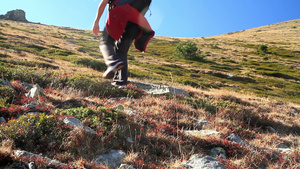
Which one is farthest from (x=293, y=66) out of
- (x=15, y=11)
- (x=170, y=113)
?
(x=15, y=11)

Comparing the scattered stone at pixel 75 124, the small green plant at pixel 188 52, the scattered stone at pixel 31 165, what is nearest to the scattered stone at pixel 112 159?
the scattered stone at pixel 75 124

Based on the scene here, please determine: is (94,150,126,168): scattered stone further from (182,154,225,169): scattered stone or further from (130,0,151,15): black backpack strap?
(130,0,151,15): black backpack strap

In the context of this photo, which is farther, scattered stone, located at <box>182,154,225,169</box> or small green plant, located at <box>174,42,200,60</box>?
small green plant, located at <box>174,42,200,60</box>

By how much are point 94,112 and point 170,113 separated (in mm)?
2105

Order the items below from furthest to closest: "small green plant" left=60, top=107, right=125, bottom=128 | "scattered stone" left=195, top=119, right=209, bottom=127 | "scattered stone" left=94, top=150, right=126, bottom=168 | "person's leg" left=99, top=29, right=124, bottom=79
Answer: "scattered stone" left=195, top=119, right=209, bottom=127 → "person's leg" left=99, top=29, right=124, bottom=79 → "small green plant" left=60, top=107, right=125, bottom=128 → "scattered stone" left=94, top=150, right=126, bottom=168

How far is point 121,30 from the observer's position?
4.50m

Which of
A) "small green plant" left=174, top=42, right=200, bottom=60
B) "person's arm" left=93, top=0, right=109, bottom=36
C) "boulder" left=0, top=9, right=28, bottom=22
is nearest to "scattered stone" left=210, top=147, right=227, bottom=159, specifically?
"person's arm" left=93, top=0, right=109, bottom=36

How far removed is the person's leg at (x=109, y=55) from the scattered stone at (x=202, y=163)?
2.20m

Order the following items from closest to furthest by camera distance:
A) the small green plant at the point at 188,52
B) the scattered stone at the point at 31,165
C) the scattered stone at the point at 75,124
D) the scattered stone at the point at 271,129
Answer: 1. the scattered stone at the point at 31,165
2. the scattered stone at the point at 75,124
3. the scattered stone at the point at 271,129
4. the small green plant at the point at 188,52

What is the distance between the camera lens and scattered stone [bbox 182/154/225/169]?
10.4 feet

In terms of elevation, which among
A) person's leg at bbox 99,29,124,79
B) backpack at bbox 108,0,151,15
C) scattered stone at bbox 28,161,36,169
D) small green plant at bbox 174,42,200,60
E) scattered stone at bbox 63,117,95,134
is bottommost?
scattered stone at bbox 28,161,36,169

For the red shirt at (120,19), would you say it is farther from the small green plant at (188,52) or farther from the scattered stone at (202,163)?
the small green plant at (188,52)

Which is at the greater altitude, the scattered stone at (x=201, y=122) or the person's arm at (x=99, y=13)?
the person's arm at (x=99, y=13)

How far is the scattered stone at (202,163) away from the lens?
10.4 feet
